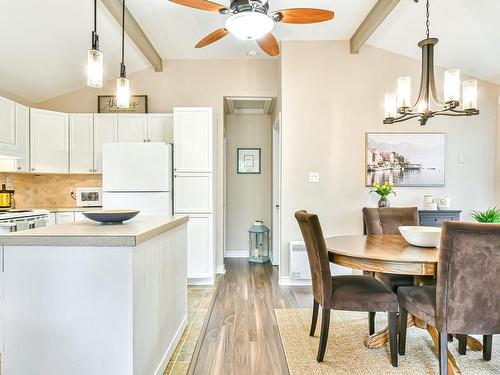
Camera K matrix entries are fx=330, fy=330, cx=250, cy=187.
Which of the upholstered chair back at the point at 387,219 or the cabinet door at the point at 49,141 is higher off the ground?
the cabinet door at the point at 49,141

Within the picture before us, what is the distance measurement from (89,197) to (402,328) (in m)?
4.00

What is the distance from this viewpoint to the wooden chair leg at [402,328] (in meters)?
2.20

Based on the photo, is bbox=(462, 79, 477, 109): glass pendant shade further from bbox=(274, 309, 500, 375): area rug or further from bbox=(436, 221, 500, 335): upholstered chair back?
bbox=(274, 309, 500, 375): area rug

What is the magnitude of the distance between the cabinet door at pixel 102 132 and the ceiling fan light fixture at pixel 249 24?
271 cm

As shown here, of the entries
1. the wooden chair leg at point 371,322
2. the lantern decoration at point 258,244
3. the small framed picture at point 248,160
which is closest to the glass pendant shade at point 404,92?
the wooden chair leg at point 371,322

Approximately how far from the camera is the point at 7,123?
3629 millimetres

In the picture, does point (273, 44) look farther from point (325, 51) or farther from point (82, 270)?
point (82, 270)

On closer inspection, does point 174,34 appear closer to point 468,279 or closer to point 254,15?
point 254,15

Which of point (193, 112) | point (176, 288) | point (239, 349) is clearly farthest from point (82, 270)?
point (193, 112)

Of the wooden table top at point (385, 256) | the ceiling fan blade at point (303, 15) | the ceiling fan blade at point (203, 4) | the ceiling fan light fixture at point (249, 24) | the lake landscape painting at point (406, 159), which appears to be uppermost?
the ceiling fan blade at point (203, 4)

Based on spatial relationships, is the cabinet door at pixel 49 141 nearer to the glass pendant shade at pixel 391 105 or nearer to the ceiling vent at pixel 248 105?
the ceiling vent at pixel 248 105

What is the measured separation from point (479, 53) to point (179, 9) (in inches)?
130

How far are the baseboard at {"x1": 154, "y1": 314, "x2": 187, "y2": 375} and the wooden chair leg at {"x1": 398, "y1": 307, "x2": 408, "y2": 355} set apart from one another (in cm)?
156

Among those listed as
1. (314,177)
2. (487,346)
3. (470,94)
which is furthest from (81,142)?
(487,346)
